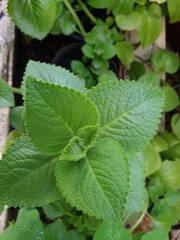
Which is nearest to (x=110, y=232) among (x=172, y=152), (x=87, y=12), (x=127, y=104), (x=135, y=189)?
(x=135, y=189)

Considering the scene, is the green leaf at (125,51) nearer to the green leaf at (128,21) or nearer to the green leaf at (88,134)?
the green leaf at (128,21)

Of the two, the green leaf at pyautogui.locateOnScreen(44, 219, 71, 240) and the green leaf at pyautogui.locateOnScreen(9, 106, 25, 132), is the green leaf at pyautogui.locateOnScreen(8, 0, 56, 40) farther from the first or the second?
the green leaf at pyautogui.locateOnScreen(44, 219, 71, 240)

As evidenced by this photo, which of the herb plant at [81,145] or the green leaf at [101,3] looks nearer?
the herb plant at [81,145]

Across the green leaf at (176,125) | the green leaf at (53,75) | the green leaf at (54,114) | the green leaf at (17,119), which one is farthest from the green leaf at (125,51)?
the green leaf at (54,114)

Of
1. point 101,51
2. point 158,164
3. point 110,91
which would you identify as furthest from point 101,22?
point 110,91

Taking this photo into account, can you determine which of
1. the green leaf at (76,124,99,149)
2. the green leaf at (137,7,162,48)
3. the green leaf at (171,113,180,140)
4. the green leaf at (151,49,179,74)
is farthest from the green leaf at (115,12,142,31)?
the green leaf at (76,124,99,149)

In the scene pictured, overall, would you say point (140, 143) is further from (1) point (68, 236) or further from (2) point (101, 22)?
(2) point (101, 22)

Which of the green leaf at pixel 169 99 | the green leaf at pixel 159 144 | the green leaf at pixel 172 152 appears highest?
the green leaf at pixel 169 99
